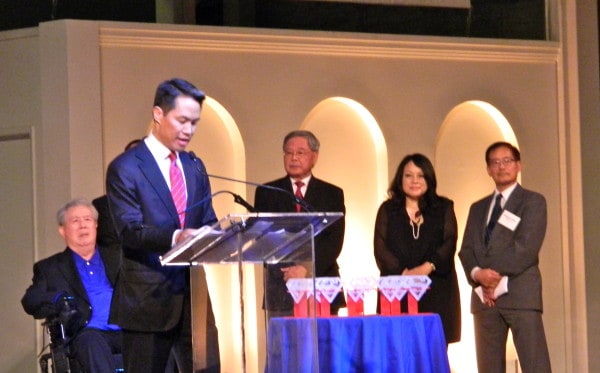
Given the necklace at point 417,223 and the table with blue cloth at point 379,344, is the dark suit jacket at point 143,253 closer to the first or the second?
the table with blue cloth at point 379,344

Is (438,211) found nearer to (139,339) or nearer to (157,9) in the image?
(157,9)

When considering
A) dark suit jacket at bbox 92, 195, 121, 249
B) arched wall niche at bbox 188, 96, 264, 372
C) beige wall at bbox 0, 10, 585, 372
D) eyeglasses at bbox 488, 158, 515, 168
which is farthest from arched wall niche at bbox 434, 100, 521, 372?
dark suit jacket at bbox 92, 195, 121, 249

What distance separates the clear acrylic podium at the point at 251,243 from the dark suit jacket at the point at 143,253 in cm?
11

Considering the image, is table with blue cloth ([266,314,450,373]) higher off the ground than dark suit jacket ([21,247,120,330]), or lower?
lower

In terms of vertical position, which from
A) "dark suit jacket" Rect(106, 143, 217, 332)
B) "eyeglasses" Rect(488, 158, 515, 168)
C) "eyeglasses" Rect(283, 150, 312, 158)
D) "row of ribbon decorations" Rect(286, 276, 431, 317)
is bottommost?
"row of ribbon decorations" Rect(286, 276, 431, 317)

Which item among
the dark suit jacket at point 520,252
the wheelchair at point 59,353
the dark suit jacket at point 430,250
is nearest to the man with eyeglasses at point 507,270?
the dark suit jacket at point 520,252

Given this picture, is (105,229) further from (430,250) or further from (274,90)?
(274,90)

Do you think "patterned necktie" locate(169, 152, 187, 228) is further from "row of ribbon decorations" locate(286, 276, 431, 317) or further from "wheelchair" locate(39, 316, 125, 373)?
"wheelchair" locate(39, 316, 125, 373)

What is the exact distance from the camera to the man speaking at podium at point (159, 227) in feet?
13.3

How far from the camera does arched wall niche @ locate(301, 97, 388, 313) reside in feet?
27.3

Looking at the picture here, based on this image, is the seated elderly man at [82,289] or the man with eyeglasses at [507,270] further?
the man with eyeglasses at [507,270]

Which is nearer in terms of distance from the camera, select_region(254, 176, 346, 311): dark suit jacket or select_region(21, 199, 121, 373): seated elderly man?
select_region(21, 199, 121, 373): seated elderly man

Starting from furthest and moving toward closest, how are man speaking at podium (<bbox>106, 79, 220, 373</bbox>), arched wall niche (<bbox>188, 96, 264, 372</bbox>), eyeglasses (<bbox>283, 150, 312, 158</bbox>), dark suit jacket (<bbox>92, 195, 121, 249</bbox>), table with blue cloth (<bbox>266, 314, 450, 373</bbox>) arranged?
arched wall niche (<bbox>188, 96, 264, 372</bbox>) < eyeglasses (<bbox>283, 150, 312, 158</bbox>) < dark suit jacket (<bbox>92, 195, 121, 249</bbox>) < table with blue cloth (<bbox>266, 314, 450, 373</bbox>) < man speaking at podium (<bbox>106, 79, 220, 373</bbox>)

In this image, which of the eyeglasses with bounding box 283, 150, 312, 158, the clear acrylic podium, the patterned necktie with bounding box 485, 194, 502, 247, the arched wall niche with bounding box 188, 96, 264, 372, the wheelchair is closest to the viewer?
the clear acrylic podium
